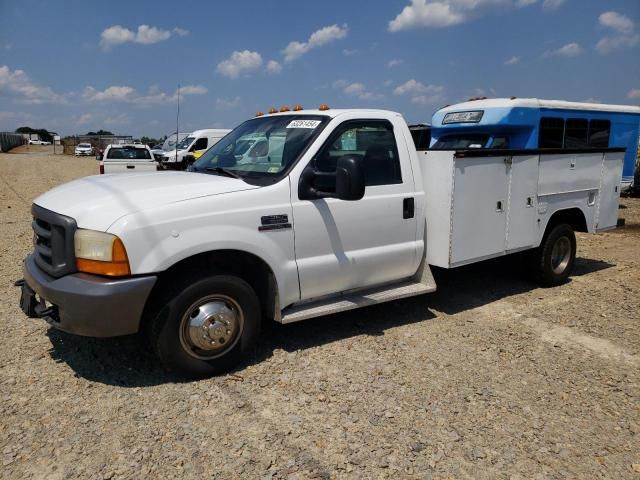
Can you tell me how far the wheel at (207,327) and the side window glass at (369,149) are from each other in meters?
1.24

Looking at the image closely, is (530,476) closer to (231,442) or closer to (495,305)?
(231,442)

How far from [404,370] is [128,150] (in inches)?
639

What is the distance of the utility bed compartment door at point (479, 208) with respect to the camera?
4.82 m

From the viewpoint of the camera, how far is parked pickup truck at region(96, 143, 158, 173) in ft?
56.2

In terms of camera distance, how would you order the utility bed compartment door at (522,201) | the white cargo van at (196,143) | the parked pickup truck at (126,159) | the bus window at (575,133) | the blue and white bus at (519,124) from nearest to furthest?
1. the utility bed compartment door at (522,201)
2. the blue and white bus at (519,124)
3. the bus window at (575,133)
4. the parked pickup truck at (126,159)
5. the white cargo van at (196,143)

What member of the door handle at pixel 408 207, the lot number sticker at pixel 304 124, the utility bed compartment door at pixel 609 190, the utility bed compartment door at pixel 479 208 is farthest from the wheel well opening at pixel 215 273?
the utility bed compartment door at pixel 609 190

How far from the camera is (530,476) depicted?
2.81m

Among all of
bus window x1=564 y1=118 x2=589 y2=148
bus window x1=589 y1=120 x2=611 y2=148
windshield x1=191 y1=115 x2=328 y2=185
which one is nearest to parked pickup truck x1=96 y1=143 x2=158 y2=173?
bus window x1=564 y1=118 x2=589 y2=148

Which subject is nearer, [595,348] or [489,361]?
[489,361]

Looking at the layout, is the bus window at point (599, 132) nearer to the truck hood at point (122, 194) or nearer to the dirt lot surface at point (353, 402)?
the dirt lot surface at point (353, 402)

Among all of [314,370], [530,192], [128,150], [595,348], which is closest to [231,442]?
[314,370]

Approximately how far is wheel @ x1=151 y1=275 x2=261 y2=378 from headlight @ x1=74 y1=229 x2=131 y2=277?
1.41 ft

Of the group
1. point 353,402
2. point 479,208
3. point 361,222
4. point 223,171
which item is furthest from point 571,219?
point 223,171

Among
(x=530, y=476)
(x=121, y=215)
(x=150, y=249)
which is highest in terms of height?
(x=121, y=215)
